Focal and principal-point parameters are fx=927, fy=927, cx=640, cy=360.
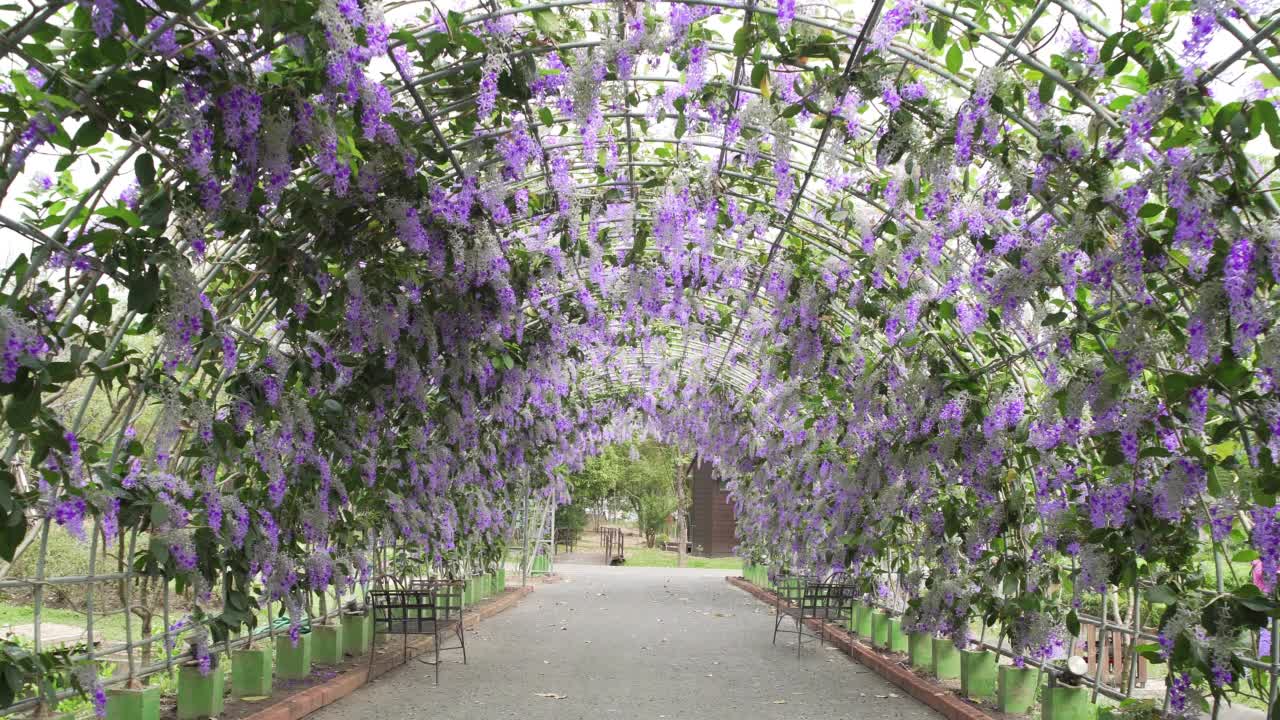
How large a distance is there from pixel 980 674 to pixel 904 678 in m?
0.97

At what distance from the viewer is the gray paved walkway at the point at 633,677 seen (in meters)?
5.77

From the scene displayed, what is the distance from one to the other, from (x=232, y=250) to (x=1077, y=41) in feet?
12.2

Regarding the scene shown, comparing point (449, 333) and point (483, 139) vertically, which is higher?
point (483, 139)

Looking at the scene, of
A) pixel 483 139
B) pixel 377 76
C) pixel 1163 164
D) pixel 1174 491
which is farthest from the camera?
pixel 483 139

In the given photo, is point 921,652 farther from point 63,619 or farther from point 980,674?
point 63,619

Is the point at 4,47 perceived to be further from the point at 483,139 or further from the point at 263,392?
the point at 483,139

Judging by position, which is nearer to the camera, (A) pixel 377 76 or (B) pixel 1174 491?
(B) pixel 1174 491

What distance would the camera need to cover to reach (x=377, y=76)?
4145 mm

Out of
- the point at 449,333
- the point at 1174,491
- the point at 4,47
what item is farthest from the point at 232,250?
the point at 1174,491

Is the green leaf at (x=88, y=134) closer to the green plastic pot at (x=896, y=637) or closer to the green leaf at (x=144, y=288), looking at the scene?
the green leaf at (x=144, y=288)

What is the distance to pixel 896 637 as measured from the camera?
25.6ft

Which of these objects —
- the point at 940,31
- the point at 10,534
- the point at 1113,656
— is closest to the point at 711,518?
the point at 1113,656

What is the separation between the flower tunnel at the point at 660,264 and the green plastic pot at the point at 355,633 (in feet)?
1.46

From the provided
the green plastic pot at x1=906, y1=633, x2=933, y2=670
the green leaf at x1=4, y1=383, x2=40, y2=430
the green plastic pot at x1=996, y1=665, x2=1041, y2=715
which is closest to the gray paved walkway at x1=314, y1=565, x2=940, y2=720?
the green plastic pot at x1=906, y1=633, x2=933, y2=670
